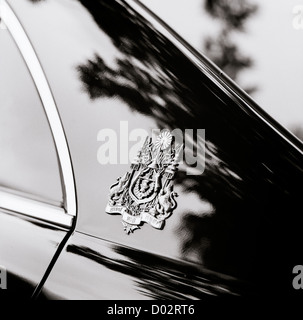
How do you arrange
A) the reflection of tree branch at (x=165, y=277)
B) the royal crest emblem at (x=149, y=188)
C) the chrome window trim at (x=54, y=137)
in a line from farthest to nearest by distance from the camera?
the chrome window trim at (x=54, y=137) < the royal crest emblem at (x=149, y=188) < the reflection of tree branch at (x=165, y=277)

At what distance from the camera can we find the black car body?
1.14 m

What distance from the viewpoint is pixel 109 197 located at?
1.27 meters

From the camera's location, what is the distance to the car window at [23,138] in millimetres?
1362

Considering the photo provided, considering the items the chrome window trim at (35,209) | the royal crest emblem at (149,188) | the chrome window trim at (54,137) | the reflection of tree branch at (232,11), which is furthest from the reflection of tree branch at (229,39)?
the chrome window trim at (35,209)

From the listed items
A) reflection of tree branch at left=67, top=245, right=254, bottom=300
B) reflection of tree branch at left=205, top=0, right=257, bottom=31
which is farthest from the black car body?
reflection of tree branch at left=205, top=0, right=257, bottom=31

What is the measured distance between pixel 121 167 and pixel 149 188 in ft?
0.33

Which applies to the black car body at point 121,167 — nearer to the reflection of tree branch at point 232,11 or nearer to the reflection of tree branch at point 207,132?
the reflection of tree branch at point 207,132

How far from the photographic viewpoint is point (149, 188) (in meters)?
1.24

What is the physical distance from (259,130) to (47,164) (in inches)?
22.4

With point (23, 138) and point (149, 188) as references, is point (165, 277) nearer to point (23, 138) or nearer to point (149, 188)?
point (149, 188)

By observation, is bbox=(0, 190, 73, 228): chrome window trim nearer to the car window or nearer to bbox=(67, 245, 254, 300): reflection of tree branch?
the car window

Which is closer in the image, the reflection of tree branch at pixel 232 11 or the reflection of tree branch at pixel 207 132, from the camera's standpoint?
the reflection of tree branch at pixel 207 132

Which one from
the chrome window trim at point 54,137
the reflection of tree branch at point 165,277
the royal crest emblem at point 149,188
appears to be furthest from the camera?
the chrome window trim at point 54,137

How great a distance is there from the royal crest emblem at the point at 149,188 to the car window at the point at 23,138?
0.62 ft
